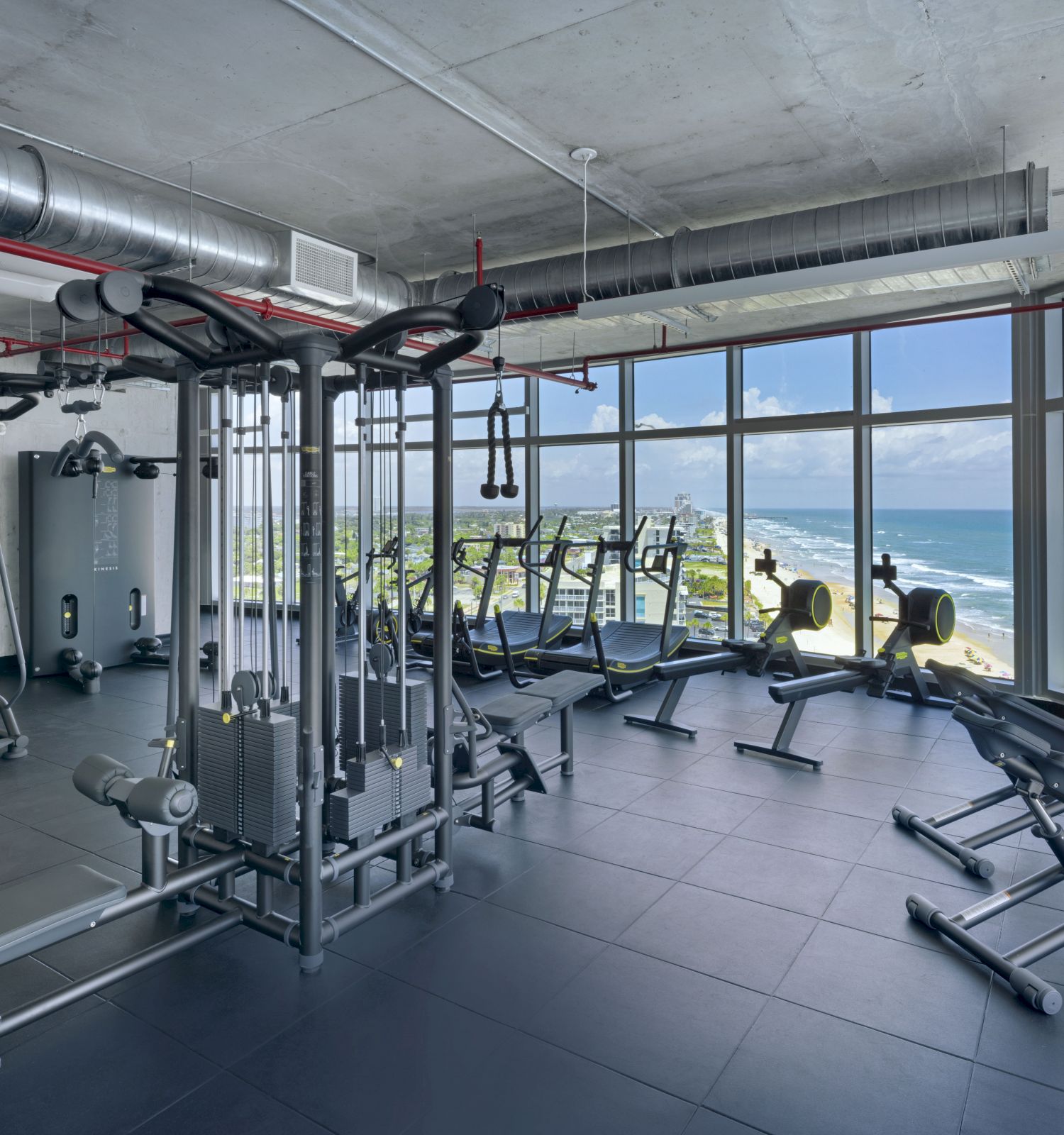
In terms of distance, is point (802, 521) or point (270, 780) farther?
point (802, 521)

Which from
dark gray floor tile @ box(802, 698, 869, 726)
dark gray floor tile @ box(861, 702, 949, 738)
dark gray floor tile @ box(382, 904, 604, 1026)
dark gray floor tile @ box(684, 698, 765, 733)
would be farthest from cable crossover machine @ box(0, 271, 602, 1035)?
dark gray floor tile @ box(861, 702, 949, 738)

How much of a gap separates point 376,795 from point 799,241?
336cm

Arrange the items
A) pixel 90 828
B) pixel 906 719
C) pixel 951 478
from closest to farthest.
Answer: pixel 90 828 → pixel 906 719 → pixel 951 478

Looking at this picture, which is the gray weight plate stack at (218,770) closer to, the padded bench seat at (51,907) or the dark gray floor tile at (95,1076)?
the padded bench seat at (51,907)

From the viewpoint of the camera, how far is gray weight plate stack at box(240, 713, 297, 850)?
8.65 ft

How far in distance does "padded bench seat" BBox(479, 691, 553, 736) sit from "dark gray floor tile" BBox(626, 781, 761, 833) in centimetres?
68

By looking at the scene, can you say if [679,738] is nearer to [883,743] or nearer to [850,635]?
[883,743]

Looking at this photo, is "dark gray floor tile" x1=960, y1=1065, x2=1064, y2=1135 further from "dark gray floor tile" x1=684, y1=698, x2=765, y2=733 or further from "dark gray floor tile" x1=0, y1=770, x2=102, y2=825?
"dark gray floor tile" x1=0, y1=770, x2=102, y2=825

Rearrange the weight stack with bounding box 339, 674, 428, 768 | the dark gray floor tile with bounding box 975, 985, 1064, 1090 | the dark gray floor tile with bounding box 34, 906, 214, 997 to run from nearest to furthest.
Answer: the dark gray floor tile with bounding box 975, 985, 1064, 1090
the dark gray floor tile with bounding box 34, 906, 214, 997
the weight stack with bounding box 339, 674, 428, 768

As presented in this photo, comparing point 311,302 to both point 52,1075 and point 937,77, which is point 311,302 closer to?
point 937,77

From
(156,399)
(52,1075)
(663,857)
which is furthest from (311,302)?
(156,399)

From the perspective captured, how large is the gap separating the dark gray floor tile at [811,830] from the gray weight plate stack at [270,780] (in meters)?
2.08

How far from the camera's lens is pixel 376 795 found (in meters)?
2.82

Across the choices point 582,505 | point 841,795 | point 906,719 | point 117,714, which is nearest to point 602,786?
point 841,795
